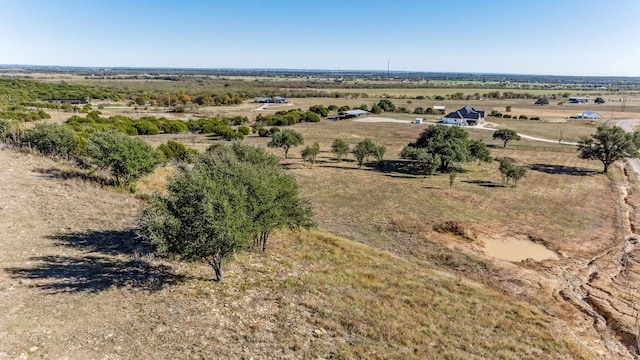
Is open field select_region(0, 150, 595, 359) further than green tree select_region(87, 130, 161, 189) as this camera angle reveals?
No

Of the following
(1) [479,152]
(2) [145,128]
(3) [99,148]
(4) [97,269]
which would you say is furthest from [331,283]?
(2) [145,128]

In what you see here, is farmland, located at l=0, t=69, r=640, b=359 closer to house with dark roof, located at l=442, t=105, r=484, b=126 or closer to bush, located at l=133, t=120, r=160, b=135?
bush, located at l=133, t=120, r=160, b=135

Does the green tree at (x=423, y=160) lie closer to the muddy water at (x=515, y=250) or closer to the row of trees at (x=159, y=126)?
the muddy water at (x=515, y=250)

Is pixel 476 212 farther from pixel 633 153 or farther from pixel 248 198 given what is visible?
pixel 633 153

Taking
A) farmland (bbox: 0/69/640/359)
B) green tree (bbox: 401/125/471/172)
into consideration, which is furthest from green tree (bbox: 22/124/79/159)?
green tree (bbox: 401/125/471/172)

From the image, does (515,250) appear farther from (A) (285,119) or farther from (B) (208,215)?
(A) (285,119)

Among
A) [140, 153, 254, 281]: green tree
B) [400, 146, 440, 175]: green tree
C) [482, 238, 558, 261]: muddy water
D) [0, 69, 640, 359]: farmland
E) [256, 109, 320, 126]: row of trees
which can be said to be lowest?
[482, 238, 558, 261]: muddy water

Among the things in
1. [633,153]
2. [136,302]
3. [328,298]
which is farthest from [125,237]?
[633,153]
